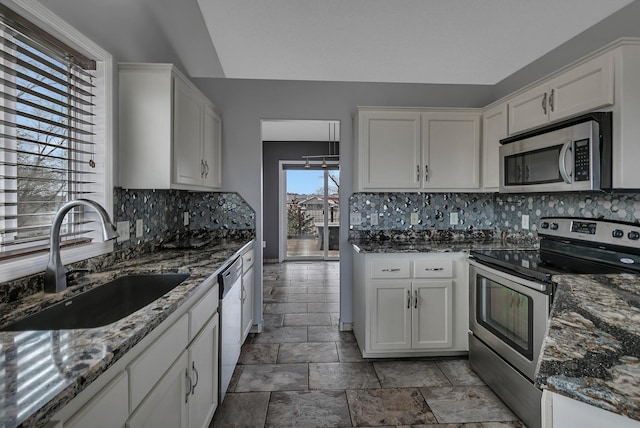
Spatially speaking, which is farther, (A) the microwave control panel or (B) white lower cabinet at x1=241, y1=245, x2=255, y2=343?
(B) white lower cabinet at x1=241, y1=245, x2=255, y2=343

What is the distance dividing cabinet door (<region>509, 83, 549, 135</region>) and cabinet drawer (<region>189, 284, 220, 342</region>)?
237 cm

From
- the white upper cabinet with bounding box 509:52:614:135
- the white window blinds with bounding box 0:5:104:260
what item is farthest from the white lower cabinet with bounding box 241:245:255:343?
the white upper cabinet with bounding box 509:52:614:135

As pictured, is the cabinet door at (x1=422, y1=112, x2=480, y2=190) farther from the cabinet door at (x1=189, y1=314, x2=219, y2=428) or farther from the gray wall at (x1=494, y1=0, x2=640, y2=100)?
the cabinet door at (x1=189, y1=314, x2=219, y2=428)

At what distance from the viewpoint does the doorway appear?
270 inches

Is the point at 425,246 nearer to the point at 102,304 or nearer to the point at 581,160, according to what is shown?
the point at 581,160

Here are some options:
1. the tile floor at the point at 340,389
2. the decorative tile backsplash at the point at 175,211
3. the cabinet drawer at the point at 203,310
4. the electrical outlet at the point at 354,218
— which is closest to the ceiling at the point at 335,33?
the decorative tile backsplash at the point at 175,211

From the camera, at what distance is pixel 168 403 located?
1.16m

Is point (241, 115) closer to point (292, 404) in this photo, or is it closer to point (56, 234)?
point (56, 234)

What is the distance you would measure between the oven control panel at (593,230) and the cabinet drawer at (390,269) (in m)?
1.03

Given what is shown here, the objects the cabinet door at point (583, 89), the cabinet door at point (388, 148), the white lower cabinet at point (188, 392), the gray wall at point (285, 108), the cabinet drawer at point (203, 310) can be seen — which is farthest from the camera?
the gray wall at point (285, 108)

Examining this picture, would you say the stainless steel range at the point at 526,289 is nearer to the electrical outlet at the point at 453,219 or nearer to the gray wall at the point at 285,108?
the electrical outlet at the point at 453,219

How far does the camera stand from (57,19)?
55.9 inches

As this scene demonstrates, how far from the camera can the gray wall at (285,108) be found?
3043 mm

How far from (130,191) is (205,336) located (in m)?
1.12
